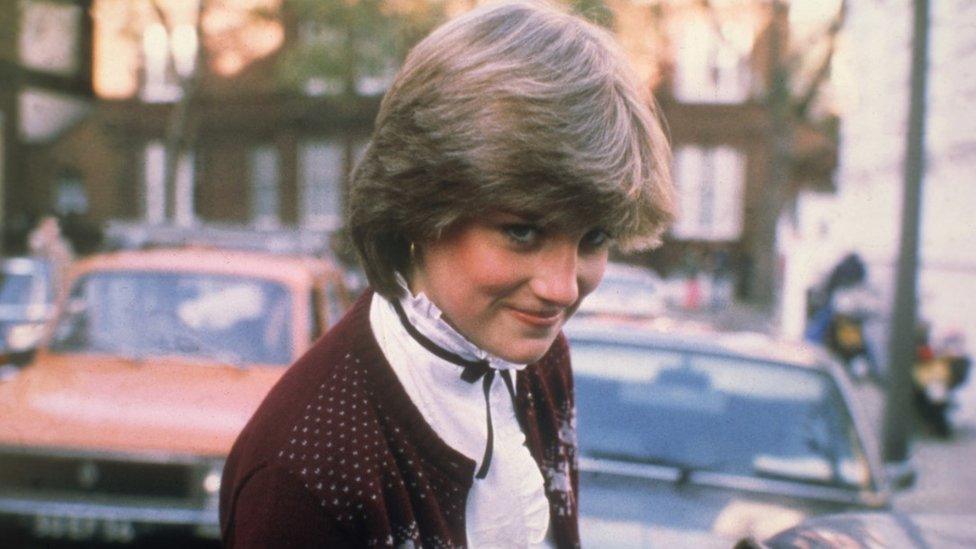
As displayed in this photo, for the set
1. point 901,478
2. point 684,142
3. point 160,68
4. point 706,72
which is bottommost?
point 901,478

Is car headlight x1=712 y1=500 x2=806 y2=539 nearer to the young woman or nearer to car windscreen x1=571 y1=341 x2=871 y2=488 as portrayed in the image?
car windscreen x1=571 y1=341 x2=871 y2=488

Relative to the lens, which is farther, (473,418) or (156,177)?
(156,177)

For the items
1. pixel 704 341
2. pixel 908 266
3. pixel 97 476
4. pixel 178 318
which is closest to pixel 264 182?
pixel 908 266

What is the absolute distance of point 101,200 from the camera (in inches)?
1415

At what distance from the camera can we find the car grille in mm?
4824

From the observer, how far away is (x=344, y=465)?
1.48 meters

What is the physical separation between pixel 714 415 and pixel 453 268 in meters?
2.91

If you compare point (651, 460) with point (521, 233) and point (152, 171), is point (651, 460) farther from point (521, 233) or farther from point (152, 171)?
point (152, 171)

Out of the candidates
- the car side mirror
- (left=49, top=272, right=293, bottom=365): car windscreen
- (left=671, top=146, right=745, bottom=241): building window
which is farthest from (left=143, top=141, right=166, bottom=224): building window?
the car side mirror

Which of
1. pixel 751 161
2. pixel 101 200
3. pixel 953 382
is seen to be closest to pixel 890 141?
pixel 953 382

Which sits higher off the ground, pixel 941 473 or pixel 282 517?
pixel 282 517

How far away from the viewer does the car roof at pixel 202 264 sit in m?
6.04

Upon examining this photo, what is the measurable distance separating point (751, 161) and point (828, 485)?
31011 millimetres

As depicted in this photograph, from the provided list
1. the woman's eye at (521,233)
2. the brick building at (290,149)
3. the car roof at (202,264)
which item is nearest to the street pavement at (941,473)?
the car roof at (202,264)
